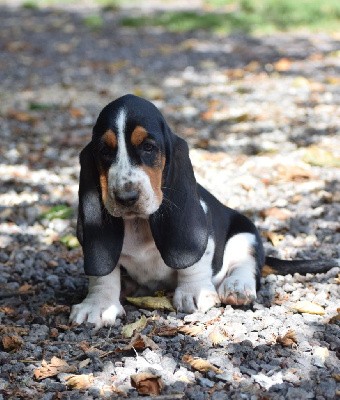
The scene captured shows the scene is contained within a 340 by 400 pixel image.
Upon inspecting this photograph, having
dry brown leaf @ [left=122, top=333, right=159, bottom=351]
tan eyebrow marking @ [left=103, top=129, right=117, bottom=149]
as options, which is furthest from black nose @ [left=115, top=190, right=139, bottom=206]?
dry brown leaf @ [left=122, top=333, right=159, bottom=351]

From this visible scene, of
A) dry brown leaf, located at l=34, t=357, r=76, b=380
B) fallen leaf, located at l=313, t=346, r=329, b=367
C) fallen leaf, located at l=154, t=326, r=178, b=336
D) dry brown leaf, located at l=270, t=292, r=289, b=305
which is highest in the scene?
fallen leaf, located at l=313, t=346, r=329, b=367

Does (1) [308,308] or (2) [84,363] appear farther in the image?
(1) [308,308]

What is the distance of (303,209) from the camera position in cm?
605

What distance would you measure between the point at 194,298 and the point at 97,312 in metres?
0.50

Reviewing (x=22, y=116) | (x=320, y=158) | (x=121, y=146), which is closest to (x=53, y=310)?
(x=121, y=146)

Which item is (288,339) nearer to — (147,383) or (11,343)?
(147,383)

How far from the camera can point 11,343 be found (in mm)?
3879

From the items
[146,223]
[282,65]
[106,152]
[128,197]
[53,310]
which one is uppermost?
[106,152]

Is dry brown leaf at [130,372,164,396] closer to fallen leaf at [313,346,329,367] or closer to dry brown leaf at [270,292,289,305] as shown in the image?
fallen leaf at [313,346,329,367]

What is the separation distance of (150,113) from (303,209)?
7.85ft

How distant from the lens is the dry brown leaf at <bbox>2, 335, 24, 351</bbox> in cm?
387

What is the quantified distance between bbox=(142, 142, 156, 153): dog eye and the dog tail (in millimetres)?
1267

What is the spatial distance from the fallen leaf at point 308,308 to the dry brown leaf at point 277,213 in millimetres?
1669

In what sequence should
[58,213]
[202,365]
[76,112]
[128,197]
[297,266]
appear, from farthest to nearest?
[76,112]
[58,213]
[297,266]
[128,197]
[202,365]
